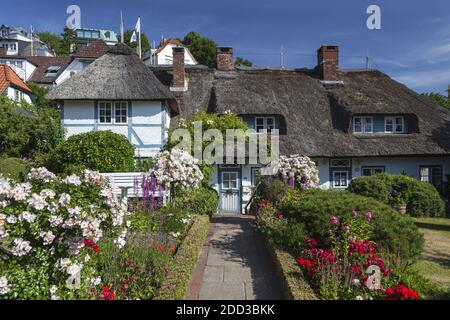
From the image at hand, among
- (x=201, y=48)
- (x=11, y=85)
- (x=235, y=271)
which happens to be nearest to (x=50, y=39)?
(x=201, y=48)

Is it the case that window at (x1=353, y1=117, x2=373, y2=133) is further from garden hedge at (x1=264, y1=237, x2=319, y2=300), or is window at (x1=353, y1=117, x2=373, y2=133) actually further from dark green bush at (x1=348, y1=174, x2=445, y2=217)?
garden hedge at (x1=264, y1=237, x2=319, y2=300)

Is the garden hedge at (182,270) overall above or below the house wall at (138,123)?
below

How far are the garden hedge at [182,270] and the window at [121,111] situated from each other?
1024 cm

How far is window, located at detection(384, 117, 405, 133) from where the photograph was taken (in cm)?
1986

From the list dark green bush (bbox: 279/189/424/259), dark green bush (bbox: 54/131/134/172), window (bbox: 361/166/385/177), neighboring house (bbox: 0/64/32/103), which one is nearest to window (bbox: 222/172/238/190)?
dark green bush (bbox: 54/131/134/172)

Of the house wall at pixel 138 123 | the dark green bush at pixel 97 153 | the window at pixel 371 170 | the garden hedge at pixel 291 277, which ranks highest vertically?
the house wall at pixel 138 123

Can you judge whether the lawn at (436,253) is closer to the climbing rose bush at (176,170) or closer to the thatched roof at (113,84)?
the climbing rose bush at (176,170)

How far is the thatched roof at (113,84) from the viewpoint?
55.3ft

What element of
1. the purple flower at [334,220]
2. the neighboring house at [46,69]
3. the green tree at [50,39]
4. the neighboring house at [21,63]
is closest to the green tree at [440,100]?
the purple flower at [334,220]

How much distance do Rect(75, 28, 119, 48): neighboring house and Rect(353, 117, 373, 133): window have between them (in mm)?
65530

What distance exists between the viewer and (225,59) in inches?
891

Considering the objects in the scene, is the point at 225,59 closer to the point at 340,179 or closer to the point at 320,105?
the point at 320,105

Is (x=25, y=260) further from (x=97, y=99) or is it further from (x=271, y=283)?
(x=97, y=99)

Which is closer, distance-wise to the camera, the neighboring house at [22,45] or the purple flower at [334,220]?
the purple flower at [334,220]
